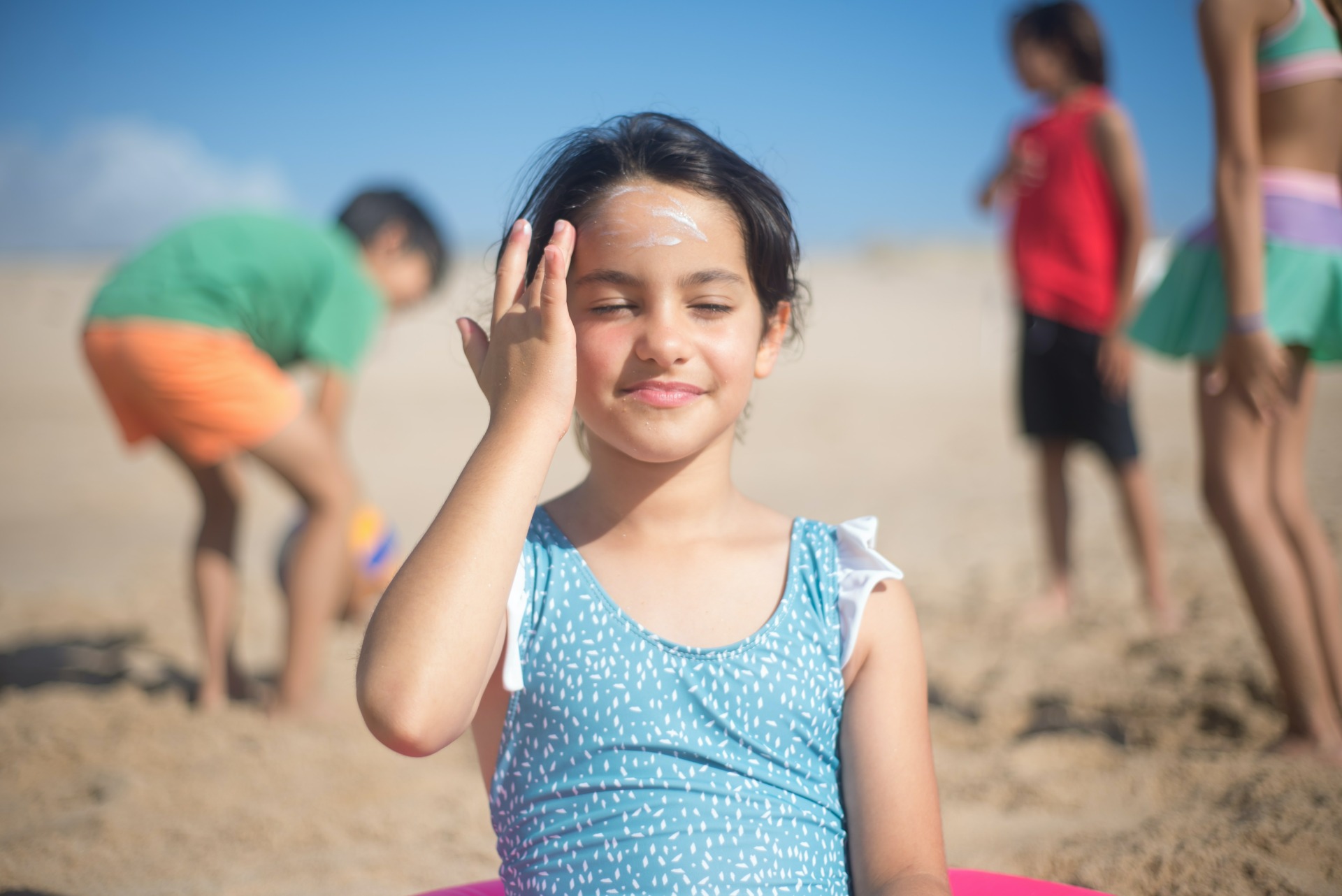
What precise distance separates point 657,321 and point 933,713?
96.8 inches

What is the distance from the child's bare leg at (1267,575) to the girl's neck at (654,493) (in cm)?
174

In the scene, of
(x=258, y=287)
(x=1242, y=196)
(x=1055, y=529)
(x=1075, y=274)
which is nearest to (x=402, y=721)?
(x=1242, y=196)

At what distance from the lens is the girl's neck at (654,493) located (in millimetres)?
1606

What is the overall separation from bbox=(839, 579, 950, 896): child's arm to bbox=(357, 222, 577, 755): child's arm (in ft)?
1.92

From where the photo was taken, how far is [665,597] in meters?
1.55

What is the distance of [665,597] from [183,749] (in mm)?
2376

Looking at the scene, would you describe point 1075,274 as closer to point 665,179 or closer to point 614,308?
point 665,179

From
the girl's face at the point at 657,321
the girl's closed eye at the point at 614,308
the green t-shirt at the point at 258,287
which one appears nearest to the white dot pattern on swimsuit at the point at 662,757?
the girl's face at the point at 657,321

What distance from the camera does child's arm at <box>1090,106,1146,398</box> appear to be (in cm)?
410

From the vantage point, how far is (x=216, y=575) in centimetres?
359

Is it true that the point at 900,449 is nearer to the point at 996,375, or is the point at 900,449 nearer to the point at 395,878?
the point at 996,375

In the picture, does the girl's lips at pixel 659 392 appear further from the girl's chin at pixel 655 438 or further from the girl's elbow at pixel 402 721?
the girl's elbow at pixel 402 721

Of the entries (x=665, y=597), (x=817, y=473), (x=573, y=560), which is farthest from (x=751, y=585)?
(x=817, y=473)

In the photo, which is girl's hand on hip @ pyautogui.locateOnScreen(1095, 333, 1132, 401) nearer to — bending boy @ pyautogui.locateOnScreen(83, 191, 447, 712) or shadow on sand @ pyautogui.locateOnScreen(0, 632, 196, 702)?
bending boy @ pyautogui.locateOnScreen(83, 191, 447, 712)
